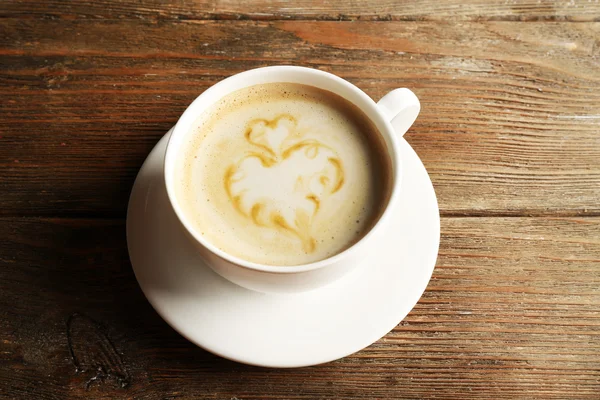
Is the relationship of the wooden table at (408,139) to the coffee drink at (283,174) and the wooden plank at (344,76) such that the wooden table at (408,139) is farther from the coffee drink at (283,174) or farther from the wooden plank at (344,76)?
the coffee drink at (283,174)

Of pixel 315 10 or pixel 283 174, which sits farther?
pixel 315 10

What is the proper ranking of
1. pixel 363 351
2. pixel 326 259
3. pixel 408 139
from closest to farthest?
1. pixel 326 259
2. pixel 363 351
3. pixel 408 139

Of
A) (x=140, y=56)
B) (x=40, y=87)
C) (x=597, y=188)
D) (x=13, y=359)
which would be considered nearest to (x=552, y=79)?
(x=597, y=188)

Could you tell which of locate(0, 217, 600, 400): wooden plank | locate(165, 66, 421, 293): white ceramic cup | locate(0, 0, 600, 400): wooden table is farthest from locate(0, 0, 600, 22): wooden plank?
locate(0, 217, 600, 400): wooden plank

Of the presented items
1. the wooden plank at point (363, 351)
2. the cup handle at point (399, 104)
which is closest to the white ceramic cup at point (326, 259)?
the cup handle at point (399, 104)

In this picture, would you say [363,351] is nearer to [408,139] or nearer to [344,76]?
[408,139]

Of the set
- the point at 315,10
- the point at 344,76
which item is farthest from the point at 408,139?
the point at 315,10
